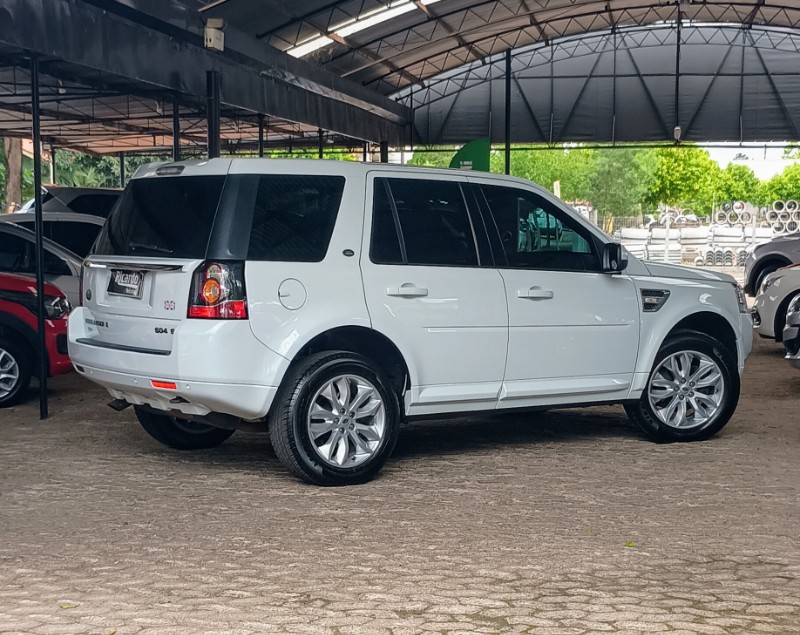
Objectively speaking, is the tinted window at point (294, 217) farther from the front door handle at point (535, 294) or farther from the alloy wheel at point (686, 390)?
the alloy wheel at point (686, 390)

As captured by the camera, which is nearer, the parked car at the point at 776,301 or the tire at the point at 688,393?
the tire at the point at 688,393

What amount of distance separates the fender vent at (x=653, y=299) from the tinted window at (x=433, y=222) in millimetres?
1480

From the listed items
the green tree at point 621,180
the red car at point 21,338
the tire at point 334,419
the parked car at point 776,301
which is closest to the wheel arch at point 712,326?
the tire at point 334,419

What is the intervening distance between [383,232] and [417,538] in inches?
86.6

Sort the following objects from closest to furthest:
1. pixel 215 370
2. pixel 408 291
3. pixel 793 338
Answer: pixel 215 370, pixel 408 291, pixel 793 338

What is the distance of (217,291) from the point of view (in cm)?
651

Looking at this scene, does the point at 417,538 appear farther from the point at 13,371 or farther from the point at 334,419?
the point at 13,371

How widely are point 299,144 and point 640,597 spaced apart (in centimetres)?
2922

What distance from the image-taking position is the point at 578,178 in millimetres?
89625

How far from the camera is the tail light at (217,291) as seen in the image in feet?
21.4

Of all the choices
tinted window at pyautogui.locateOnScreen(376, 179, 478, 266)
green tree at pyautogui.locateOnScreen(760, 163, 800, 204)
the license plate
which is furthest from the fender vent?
green tree at pyautogui.locateOnScreen(760, 163, 800, 204)

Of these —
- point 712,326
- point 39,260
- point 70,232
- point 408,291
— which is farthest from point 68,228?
point 712,326

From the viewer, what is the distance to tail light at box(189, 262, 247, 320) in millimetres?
6512

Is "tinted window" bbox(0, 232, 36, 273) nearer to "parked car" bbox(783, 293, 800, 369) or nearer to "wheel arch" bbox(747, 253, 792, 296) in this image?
"parked car" bbox(783, 293, 800, 369)
